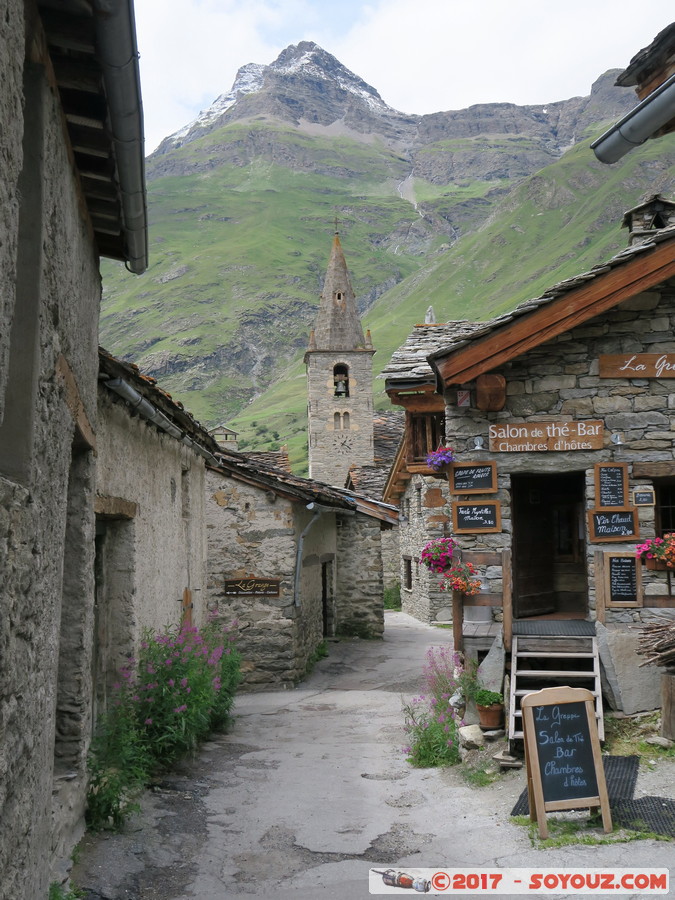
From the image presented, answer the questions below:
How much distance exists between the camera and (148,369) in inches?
4975

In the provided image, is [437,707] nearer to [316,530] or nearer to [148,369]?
[316,530]

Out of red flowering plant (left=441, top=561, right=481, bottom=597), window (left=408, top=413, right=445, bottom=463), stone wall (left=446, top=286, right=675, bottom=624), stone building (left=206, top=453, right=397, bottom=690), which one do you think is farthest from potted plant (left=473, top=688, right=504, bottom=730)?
window (left=408, top=413, right=445, bottom=463)

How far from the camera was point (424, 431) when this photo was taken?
15.8 m

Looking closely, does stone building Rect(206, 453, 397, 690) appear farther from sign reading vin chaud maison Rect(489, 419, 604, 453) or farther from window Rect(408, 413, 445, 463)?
sign reading vin chaud maison Rect(489, 419, 604, 453)

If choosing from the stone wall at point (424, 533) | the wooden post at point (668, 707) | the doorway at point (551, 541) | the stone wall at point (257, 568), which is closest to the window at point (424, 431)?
the stone wall at point (257, 568)

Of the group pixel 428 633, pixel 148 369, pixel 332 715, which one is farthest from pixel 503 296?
pixel 332 715

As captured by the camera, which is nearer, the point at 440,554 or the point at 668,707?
the point at 668,707

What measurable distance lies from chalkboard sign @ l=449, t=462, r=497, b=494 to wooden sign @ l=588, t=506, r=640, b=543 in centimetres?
109

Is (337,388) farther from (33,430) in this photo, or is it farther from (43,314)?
(33,430)

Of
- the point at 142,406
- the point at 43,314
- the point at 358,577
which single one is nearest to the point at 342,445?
the point at 358,577

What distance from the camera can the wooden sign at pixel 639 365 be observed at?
872cm

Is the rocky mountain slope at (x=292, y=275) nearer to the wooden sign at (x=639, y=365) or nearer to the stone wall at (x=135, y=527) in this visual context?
the stone wall at (x=135, y=527)

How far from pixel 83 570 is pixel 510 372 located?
5.28m

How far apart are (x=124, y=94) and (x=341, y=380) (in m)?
45.9
